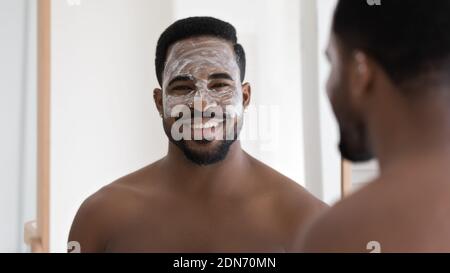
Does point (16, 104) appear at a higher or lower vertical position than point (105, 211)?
higher

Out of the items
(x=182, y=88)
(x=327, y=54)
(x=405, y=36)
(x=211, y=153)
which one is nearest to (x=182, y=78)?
(x=182, y=88)

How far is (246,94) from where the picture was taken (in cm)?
77

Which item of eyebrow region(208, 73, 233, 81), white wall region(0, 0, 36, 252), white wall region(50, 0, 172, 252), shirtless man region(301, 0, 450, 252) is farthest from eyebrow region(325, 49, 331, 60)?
white wall region(0, 0, 36, 252)

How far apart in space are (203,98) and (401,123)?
0.30m

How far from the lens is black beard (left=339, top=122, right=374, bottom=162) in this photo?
2.14 ft

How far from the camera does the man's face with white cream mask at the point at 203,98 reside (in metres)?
0.73

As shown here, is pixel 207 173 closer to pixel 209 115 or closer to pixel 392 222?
pixel 209 115

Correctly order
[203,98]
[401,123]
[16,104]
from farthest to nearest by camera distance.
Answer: [16,104] < [203,98] < [401,123]

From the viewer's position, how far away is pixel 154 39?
0.79 m

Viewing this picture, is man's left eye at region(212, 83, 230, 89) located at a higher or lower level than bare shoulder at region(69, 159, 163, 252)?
higher

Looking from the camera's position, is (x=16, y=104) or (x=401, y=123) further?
(x=16, y=104)

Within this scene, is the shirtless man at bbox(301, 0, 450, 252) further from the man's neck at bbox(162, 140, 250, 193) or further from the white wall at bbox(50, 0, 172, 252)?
the white wall at bbox(50, 0, 172, 252)
